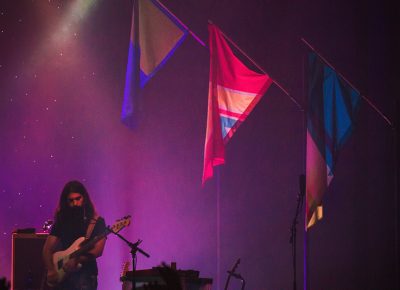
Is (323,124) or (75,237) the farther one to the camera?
(323,124)

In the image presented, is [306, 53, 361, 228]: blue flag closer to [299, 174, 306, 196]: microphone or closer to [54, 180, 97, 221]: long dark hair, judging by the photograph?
[299, 174, 306, 196]: microphone

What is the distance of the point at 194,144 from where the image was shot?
10562mm

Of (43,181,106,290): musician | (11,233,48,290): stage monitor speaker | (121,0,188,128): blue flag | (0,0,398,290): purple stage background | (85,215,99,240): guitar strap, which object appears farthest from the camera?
(0,0,398,290): purple stage background

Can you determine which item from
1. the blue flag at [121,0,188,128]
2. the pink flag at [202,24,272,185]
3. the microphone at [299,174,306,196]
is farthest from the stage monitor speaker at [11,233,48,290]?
the microphone at [299,174,306,196]

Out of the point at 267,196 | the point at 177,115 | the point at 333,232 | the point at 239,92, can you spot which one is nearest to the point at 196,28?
the point at 177,115

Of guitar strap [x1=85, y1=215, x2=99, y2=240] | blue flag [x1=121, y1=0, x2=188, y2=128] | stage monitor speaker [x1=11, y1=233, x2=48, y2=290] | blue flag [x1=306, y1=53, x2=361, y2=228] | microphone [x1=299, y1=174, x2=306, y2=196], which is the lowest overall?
stage monitor speaker [x1=11, y1=233, x2=48, y2=290]

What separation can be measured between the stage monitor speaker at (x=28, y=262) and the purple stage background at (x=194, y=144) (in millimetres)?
1320

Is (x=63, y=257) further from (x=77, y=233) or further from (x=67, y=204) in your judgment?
(x=67, y=204)

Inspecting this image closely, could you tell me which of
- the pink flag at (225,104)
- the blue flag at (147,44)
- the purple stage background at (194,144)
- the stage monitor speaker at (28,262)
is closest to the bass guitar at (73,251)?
the stage monitor speaker at (28,262)

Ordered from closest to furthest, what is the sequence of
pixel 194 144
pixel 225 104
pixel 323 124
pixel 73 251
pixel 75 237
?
pixel 73 251
pixel 75 237
pixel 323 124
pixel 225 104
pixel 194 144

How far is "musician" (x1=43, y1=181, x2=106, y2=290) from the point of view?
27.9 ft

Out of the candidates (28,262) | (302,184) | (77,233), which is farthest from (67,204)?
(302,184)

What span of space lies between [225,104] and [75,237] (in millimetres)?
2679

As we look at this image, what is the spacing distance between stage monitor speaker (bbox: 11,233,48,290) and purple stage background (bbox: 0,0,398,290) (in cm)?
132
